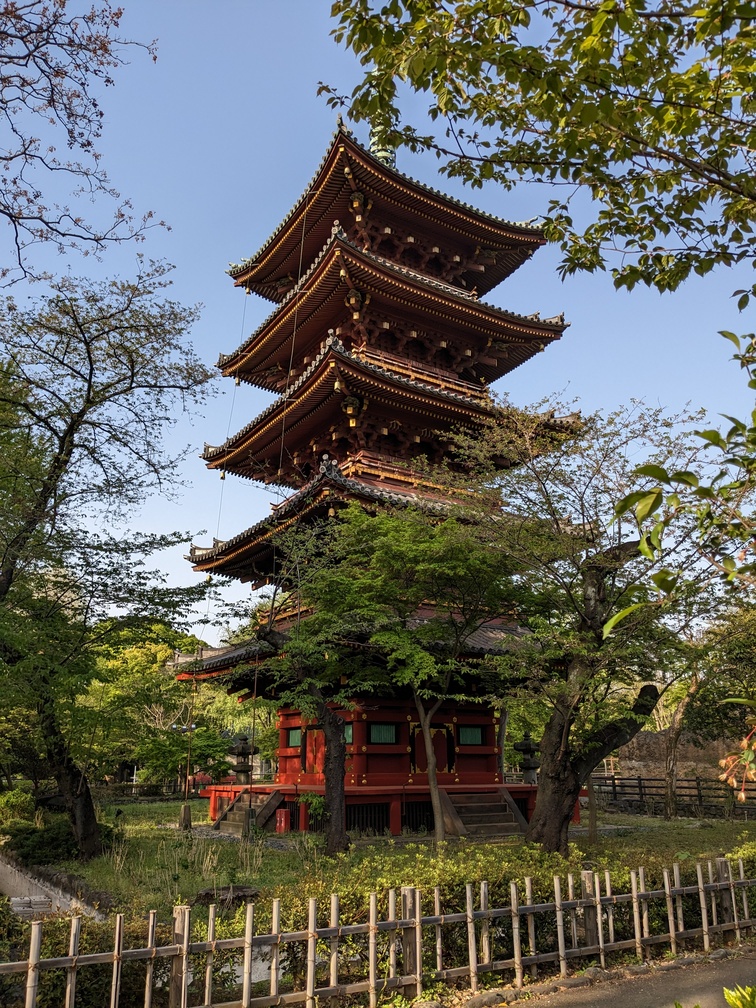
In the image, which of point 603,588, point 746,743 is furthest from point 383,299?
point 746,743

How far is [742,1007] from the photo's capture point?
302 cm

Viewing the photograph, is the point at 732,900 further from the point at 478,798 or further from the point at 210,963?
the point at 478,798

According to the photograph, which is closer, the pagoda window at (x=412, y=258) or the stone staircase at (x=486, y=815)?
the stone staircase at (x=486, y=815)

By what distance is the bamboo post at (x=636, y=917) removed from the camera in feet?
25.2

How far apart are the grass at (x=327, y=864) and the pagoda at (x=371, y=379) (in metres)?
2.96

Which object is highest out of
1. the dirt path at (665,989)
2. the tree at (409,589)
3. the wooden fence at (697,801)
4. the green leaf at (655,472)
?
the tree at (409,589)

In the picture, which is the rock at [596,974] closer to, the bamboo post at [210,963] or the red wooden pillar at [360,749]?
the bamboo post at [210,963]

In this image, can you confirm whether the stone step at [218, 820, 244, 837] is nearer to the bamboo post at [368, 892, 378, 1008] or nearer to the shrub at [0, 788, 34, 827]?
the shrub at [0, 788, 34, 827]

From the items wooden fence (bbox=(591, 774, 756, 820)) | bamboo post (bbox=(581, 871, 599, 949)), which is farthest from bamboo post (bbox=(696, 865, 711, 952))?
wooden fence (bbox=(591, 774, 756, 820))

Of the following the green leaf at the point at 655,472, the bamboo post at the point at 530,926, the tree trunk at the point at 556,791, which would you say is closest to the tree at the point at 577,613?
the tree trunk at the point at 556,791

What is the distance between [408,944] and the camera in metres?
6.51

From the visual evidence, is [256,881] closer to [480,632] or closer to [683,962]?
[683,962]

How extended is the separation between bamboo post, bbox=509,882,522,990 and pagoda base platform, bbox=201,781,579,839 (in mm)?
9072

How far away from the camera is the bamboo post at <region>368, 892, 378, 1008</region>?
6.11 metres
